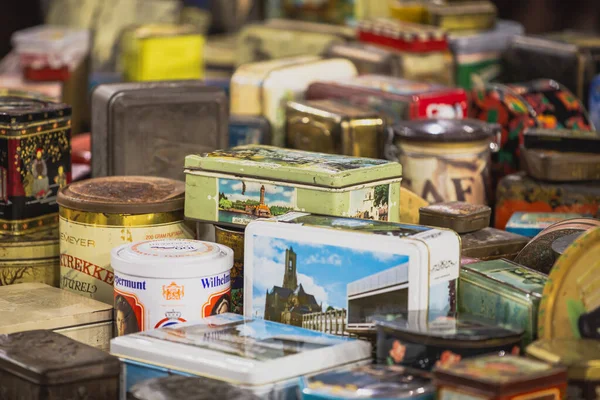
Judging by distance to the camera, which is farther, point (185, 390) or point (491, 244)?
point (491, 244)

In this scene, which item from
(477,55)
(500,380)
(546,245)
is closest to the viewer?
(500,380)

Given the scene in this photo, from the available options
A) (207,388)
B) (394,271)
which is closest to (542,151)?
(394,271)

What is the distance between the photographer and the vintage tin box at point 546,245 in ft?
7.06

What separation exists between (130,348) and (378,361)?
1.38 feet

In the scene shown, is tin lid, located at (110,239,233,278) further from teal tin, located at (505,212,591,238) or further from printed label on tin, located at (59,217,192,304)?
teal tin, located at (505,212,591,238)

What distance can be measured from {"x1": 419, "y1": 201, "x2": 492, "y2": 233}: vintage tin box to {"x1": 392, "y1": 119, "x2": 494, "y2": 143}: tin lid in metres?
0.38

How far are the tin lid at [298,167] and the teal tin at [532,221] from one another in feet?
1.57

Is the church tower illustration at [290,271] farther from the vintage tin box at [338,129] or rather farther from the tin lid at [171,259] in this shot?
the vintage tin box at [338,129]

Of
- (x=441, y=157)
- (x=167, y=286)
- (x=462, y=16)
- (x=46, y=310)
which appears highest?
(x=462, y=16)

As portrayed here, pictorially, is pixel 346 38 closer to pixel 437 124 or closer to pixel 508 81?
pixel 508 81

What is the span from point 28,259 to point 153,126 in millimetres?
535

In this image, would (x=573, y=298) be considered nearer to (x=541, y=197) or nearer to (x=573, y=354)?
→ (x=573, y=354)

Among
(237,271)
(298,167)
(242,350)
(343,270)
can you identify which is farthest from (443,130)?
(242,350)

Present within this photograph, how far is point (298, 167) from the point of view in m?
2.11
